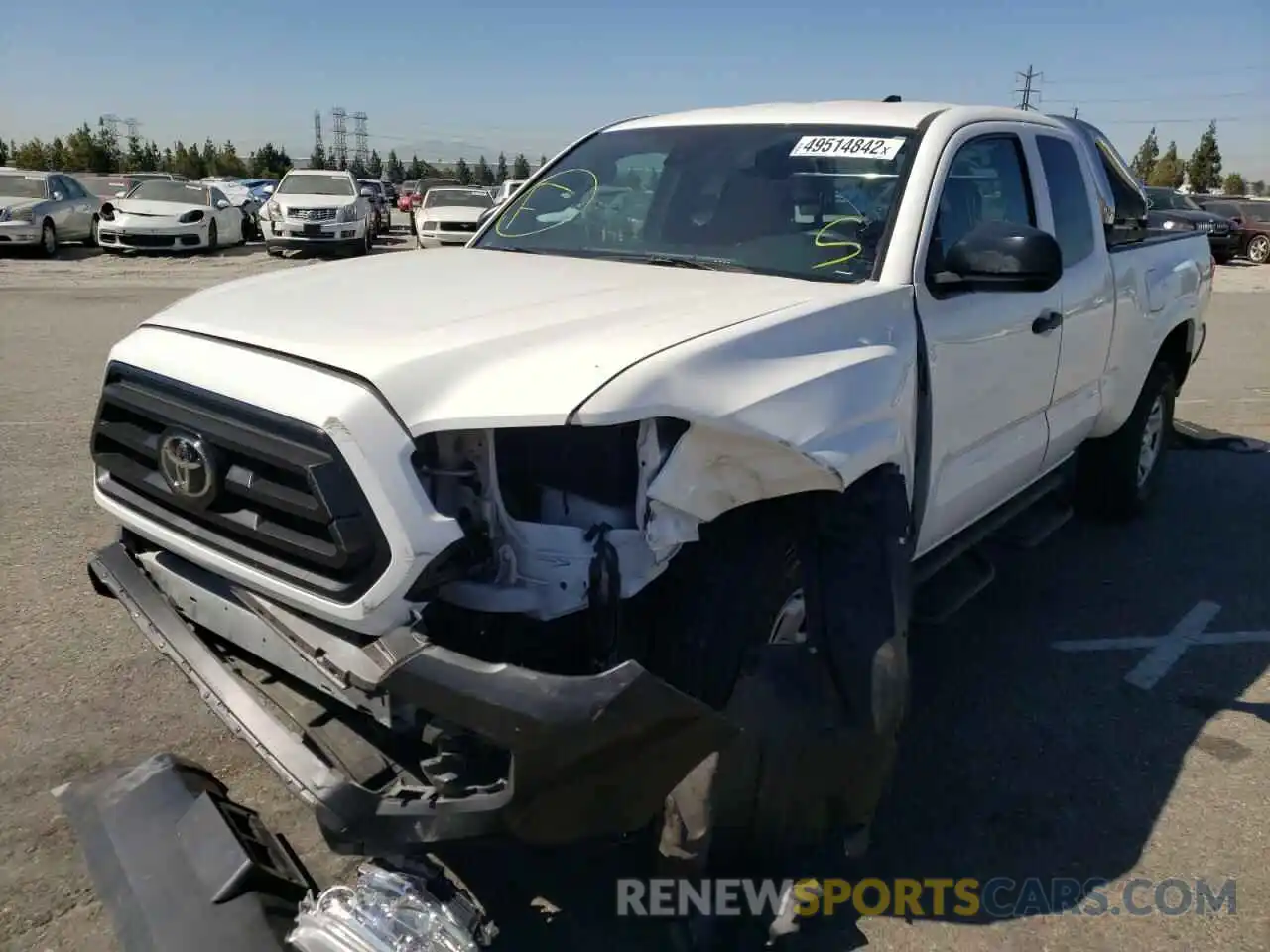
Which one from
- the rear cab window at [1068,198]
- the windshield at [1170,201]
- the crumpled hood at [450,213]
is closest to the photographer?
the rear cab window at [1068,198]

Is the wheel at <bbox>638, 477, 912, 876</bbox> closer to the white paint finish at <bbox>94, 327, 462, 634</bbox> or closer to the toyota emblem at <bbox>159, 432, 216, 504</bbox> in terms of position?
the white paint finish at <bbox>94, 327, 462, 634</bbox>

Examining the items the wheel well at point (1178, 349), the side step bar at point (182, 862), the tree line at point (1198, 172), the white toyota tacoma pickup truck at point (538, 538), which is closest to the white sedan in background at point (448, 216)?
the wheel well at point (1178, 349)

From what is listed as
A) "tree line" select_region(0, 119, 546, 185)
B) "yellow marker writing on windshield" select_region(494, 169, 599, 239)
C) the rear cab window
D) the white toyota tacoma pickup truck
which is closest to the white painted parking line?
the white toyota tacoma pickup truck

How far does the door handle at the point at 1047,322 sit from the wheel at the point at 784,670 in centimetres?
153

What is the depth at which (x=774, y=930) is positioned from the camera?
2617mm

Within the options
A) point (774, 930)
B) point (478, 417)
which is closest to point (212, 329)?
point (478, 417)

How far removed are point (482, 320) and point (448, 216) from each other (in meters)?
19.8

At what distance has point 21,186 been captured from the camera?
21.1m

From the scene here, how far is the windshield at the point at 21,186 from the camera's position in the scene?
20970mm

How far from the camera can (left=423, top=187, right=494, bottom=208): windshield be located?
22.7m

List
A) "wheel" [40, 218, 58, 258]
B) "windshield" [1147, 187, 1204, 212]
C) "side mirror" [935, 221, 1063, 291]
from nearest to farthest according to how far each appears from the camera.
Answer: "side mirror" [935, 221, 1063, 291] → "wheel" [40, 218, 58, 258] → "windshield" [1147, 187, 1204, 212]

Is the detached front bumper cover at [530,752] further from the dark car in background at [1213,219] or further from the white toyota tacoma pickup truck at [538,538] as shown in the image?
the dark car in background at [1213,219]

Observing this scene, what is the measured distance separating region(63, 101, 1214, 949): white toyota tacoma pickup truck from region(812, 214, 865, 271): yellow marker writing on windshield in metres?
0.02

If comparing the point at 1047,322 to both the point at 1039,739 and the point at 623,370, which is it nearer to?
the point at 1039,739
